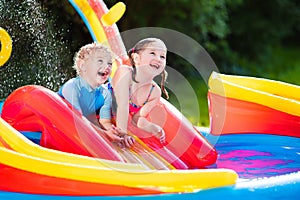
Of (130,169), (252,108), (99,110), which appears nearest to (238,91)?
(252,108)

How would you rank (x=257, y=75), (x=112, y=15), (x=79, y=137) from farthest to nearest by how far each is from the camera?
(x=257, y=75)
(x=112, y=15)
(x=79, y=137)

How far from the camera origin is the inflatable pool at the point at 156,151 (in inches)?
97.3

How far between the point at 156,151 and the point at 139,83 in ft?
1.00

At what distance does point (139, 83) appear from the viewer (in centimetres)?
301

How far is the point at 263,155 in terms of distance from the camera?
3.40 metres

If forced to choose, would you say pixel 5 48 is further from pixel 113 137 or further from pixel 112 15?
pixel 112 15

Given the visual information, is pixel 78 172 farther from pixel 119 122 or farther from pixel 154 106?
pixel 154 106

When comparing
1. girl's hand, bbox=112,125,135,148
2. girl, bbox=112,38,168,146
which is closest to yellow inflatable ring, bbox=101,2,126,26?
girl, bbox=112,38,168,146

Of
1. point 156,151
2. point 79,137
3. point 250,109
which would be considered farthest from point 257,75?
point 79,137

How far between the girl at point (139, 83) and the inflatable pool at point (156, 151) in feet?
0.42

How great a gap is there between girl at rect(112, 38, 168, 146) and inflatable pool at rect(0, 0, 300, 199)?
0.42 ft

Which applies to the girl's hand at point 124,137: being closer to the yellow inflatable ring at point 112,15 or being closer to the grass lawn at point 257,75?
the yellow inflatable ring at point 112,15

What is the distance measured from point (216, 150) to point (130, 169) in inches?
37.3

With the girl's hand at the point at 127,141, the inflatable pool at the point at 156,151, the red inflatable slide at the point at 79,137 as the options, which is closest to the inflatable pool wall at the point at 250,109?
the inflatable pool at the point at 156,151
